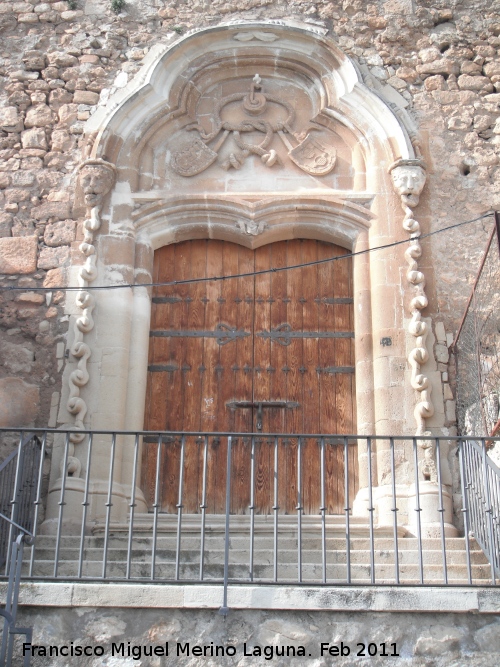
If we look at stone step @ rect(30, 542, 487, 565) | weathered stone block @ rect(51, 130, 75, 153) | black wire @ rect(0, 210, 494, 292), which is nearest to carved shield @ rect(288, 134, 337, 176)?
black wire @ rect(0, 210, 494, 292)

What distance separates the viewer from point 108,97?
8.41 metres

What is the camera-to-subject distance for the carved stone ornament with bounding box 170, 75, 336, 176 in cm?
829

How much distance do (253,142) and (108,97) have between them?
1.30 m

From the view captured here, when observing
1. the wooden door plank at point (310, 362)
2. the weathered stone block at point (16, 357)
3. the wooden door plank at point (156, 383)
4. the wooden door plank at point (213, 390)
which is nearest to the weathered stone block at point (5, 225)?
the weathered stone block at point (16, 357)

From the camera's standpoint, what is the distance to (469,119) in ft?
27.1

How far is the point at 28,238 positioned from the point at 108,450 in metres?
1.93

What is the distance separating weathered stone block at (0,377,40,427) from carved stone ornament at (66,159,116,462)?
0.29 m

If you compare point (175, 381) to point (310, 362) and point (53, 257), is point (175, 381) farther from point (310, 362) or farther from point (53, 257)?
point (53, 257)

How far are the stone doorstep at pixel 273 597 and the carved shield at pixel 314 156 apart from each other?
13.1 feet

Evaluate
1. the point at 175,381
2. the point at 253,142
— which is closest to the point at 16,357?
the point at 175,381

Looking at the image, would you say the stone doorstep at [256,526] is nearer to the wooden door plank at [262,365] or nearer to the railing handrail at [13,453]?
the wooden door plank at [262,365]

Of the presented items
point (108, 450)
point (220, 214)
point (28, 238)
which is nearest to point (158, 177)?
point (220, 214)

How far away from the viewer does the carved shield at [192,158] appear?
8.29m

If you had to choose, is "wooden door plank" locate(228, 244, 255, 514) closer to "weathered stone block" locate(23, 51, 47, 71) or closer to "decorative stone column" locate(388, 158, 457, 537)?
"decorative stone column" locate(388, 158, 457, 537)
